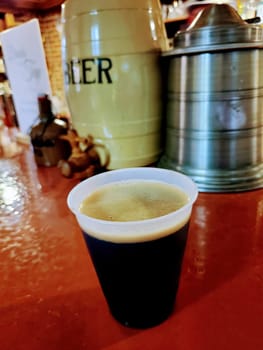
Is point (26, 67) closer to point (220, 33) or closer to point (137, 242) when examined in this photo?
point (220, 33)

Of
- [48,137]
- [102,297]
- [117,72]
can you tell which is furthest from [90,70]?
[102,297]

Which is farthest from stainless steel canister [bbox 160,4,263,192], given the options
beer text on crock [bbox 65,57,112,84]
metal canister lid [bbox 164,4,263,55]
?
beer text on crock [bbox 65,57,112,84]

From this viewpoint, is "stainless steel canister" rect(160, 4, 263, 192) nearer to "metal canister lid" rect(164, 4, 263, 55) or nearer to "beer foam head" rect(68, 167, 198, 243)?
"metal canister lid" rect(164, 4, 263, 55)

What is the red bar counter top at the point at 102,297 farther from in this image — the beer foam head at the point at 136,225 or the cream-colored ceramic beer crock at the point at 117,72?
the cream-colored ceramic beer crock at the point at 117,72

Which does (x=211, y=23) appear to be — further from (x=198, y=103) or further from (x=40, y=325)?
(x=40, y=325)

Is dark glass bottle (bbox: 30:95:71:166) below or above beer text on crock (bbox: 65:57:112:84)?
below

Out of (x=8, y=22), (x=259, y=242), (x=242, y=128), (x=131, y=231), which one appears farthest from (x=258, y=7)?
(x=8, y=22)
